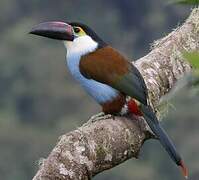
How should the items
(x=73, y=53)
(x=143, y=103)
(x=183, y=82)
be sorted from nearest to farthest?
(x=183, y=82)
(x=143, y=103)
(x=73, y=53)

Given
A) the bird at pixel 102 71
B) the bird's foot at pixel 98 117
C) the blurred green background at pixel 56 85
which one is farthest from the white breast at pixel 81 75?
the blurred green background at pixel 56 85

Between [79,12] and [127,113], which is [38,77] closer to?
[79,12]

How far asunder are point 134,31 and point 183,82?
1343 inches

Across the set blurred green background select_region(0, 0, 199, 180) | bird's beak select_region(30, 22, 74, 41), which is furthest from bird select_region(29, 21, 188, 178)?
blurred green background select_region(0, 0, 199, 180)

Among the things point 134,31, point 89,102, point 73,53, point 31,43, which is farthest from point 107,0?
point 73,53

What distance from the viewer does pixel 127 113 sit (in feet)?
13.0

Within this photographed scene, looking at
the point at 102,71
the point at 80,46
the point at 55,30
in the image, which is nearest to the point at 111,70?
the point at 102,71

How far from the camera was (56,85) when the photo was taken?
1166 inches

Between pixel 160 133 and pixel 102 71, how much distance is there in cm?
46

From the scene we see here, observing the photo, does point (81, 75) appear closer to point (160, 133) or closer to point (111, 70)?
A: point (111, 70)

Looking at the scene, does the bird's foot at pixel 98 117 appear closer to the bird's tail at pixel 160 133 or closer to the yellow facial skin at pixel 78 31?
the bird's tail at pixel 160 133

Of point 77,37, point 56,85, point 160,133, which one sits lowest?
point 56,85

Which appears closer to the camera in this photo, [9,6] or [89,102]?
[89,102]

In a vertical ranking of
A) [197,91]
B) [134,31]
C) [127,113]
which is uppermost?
[197,91]
